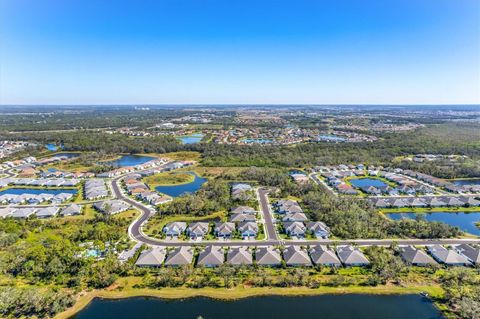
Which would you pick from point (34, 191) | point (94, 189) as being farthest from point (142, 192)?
point (34, 191)

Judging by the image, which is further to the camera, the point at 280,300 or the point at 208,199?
the point at 208,199

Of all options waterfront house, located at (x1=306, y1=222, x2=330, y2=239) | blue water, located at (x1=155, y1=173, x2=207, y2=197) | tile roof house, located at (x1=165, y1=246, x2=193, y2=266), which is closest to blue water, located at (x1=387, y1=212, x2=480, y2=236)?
waterfront house, located at (x1=306, y1=222, x2=330, y2=239)

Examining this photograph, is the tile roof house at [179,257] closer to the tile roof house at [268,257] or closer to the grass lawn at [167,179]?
the tile roof house at [268,257]

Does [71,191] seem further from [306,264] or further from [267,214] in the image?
[306,264]

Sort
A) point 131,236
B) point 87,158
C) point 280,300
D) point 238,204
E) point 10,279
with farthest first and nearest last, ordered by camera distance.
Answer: point 87,158, point 238,204, point 131,236, point 10,279, point 280,300

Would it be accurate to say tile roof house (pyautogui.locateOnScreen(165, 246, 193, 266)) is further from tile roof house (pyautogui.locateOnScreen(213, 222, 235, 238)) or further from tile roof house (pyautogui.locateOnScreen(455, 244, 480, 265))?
tile roof house (pyautogui.locateOnScreen(455, 244, 480, 265))

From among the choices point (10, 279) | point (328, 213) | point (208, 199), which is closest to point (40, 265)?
point (10, 279)

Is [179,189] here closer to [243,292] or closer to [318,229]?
[318,229]

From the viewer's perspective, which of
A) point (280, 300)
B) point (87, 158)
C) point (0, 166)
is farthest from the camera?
point (87, 158)
